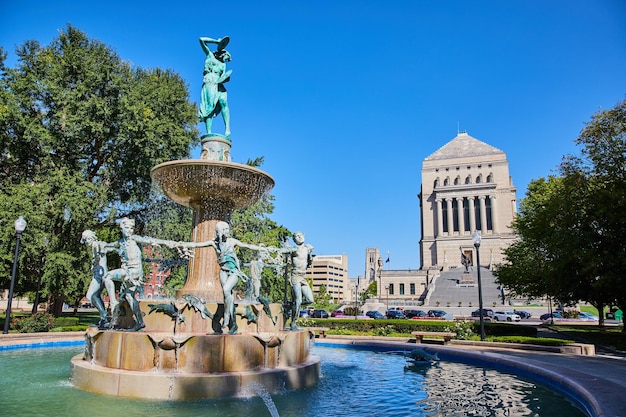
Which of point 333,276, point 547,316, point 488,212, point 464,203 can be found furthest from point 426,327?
point 333,276

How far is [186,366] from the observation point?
7.98m

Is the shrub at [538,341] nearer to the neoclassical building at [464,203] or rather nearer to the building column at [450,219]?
the neoclassical building at [464,203]

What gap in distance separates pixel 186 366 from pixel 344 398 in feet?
9.74

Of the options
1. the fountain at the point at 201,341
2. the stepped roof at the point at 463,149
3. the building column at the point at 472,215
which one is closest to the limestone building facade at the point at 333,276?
the stepped roof at the point at 463,149

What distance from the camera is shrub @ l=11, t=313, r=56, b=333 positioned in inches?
736

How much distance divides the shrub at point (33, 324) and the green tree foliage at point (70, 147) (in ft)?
11.4

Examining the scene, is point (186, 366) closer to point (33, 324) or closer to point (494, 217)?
point (33, 324)

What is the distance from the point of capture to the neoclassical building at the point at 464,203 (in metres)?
86.0

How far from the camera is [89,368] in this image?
8.14 metres

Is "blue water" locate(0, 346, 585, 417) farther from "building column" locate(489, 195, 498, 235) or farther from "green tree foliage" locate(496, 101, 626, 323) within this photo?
"building column" locate(489, 195, 498, 235)

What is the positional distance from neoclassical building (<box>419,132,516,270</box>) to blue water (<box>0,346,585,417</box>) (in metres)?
77.6

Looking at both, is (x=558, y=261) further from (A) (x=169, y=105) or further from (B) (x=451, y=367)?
(A) (x=169, y=105)

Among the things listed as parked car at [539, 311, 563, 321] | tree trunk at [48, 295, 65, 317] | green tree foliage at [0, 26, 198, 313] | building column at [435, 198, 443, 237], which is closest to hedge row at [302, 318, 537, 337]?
green tree foliage at [0, 26, 198, 313]

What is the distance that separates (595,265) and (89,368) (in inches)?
769
